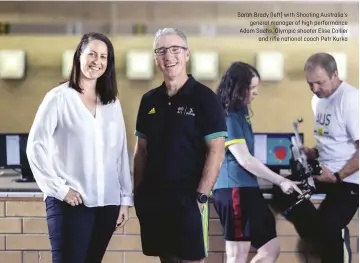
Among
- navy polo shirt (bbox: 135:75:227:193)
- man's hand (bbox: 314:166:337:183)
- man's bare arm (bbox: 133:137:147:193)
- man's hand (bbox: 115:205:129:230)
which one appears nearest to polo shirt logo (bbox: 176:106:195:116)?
navy polo shirt (bbox: 135:75:227:193)

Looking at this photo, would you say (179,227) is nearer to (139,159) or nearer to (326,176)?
(139,159)

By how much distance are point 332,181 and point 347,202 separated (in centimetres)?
8

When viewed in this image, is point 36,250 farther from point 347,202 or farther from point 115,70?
point 347,202

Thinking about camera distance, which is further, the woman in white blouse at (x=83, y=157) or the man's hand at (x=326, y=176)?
the man's hand at (x=326, y=176)

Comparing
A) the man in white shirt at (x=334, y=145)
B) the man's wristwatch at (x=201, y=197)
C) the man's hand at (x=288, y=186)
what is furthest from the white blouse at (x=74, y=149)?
the man in white shirt at (x=334, y=145)

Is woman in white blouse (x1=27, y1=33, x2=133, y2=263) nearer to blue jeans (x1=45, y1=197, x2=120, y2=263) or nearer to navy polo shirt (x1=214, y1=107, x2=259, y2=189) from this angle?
blue jeans (x1=45, y1=197, x2=120, y2=263)

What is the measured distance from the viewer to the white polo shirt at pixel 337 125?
1522 mm

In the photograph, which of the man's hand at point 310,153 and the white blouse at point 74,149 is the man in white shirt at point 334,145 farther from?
the white blouse at point 74,149

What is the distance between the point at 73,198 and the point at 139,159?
0.70 ft

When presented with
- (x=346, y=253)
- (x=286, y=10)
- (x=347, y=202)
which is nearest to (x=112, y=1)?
(x=286, y=10)

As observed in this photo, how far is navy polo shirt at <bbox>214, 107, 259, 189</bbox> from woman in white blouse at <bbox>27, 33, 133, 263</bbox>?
0.93ft

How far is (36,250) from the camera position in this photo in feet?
5.27

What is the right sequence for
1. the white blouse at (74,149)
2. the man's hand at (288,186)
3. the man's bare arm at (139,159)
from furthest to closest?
1. the man's hand at (288,186)
2. the man's bare arm at (139,159)
3. the white blouse at (74,149)

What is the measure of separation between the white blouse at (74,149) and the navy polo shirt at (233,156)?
1.02 ft
